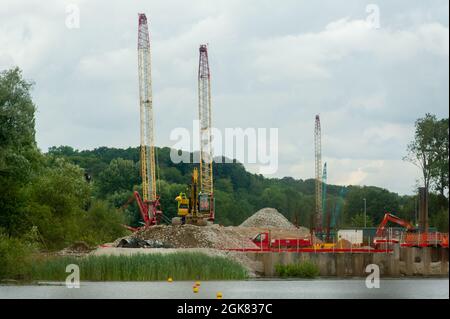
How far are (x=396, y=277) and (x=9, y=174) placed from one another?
1739 inches

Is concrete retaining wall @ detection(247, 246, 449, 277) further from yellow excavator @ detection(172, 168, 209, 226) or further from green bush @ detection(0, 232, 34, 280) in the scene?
green bush @ detection(0, 232, 34, 280)

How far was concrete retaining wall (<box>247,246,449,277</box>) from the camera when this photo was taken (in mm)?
121875

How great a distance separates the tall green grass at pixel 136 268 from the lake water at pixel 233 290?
5.30 feet

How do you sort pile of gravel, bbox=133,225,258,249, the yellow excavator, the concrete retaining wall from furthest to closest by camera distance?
the yellow excavator < pile of gravel, bbox=133,225,258,249 < the concrete retaining wall

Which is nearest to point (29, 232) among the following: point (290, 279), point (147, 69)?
point (290, 279)

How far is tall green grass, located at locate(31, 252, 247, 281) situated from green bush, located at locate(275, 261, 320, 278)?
526 inches

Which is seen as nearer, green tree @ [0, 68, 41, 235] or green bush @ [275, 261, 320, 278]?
green tree @ [0, 68, 41, 235]

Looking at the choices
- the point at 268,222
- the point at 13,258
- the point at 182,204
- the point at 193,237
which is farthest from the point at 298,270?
the point at 268,222

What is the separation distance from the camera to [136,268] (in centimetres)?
10106

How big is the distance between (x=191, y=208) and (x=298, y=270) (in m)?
34.7

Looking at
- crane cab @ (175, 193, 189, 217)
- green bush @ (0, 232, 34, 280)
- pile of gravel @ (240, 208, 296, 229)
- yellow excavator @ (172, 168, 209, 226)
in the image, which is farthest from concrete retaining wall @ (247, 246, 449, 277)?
pile of gravel @ (240, 208, 296, 229)

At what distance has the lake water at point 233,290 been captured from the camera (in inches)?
3327

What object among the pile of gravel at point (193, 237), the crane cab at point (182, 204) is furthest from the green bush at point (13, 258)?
the crane cab at point (182, 204)
